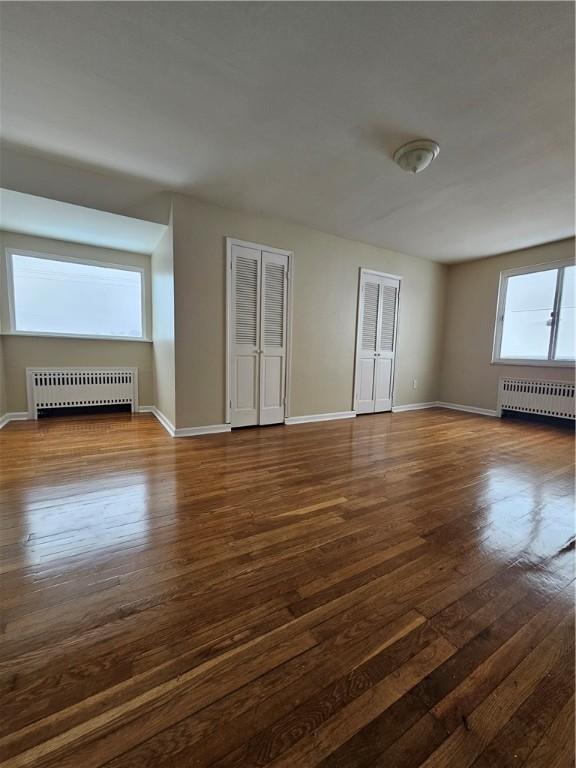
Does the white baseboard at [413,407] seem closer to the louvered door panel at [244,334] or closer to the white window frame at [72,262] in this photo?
the louvered door panel at [244,334]

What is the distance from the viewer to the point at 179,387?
3658mm

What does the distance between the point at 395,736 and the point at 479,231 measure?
203 inches

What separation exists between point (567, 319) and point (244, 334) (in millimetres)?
4672

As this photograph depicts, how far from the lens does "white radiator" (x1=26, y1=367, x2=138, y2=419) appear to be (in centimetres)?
430

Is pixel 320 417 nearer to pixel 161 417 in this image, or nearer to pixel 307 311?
pixel 307 311

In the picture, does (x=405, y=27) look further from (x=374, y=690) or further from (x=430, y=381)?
(x=430, y=381)

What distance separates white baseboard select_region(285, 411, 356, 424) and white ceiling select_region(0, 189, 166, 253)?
2936mm

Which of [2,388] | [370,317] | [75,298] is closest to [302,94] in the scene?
[370,317]

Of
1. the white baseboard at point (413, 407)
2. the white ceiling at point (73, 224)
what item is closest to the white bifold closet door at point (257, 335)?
the white ceiling at point (73, 224)

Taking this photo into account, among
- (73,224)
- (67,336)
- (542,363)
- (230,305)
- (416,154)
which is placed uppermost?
(416,154)

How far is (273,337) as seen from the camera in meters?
4.22

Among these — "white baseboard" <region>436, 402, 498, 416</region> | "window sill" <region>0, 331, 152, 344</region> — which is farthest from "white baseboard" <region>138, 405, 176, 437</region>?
"white baseboard" <region>436, 402, 498, 416</region>

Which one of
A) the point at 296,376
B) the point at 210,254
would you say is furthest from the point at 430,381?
the point at 210,254

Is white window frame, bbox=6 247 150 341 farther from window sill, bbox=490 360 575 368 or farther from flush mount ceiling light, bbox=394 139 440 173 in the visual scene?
window sill, bbox=490 360 575 368
